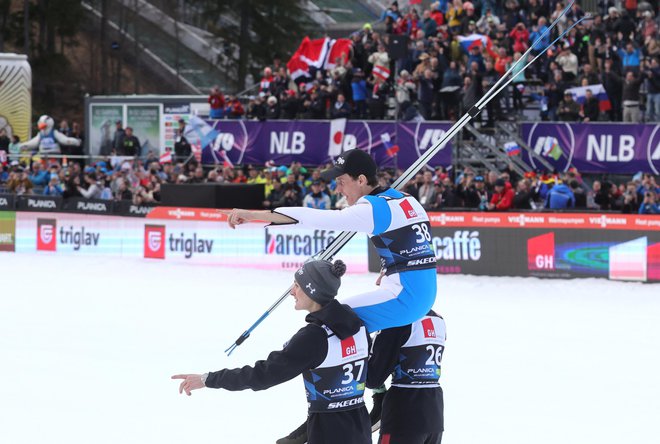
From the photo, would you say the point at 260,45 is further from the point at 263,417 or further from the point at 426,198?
the point at 263,417

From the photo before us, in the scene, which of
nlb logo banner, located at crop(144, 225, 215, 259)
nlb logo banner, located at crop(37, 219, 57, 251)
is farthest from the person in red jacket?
nlb logo banner, located at crop(37, 219, 57, 251)

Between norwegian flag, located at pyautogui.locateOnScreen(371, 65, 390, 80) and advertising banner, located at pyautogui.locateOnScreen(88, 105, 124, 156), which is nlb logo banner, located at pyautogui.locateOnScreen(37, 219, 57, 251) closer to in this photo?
advertising banner, located at pyautogui.locateOnScreen(88, 105, 124, 156)

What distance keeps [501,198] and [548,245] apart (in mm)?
1375

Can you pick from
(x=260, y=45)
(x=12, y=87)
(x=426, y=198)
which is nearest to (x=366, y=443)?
(x=426, y=198)

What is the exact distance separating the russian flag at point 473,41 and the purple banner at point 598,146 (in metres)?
2.17

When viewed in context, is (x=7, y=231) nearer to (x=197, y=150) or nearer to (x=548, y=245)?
(x=197, y=150)

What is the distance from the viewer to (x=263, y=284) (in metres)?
18.8

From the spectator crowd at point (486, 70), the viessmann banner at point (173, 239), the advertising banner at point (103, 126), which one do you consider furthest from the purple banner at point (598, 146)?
the advertising banner at point (103, 126)

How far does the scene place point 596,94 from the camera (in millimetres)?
22156

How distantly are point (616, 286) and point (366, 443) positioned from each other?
1292 centimetres

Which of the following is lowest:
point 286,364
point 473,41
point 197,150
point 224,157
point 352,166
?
point 286,364

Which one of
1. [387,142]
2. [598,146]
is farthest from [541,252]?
[387,142]

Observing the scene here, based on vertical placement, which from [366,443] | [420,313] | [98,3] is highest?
[98,3]

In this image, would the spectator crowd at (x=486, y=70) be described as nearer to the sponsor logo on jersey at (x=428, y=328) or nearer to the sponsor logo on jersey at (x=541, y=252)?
the sponsor logo on jersey at (x=541, y=252)
